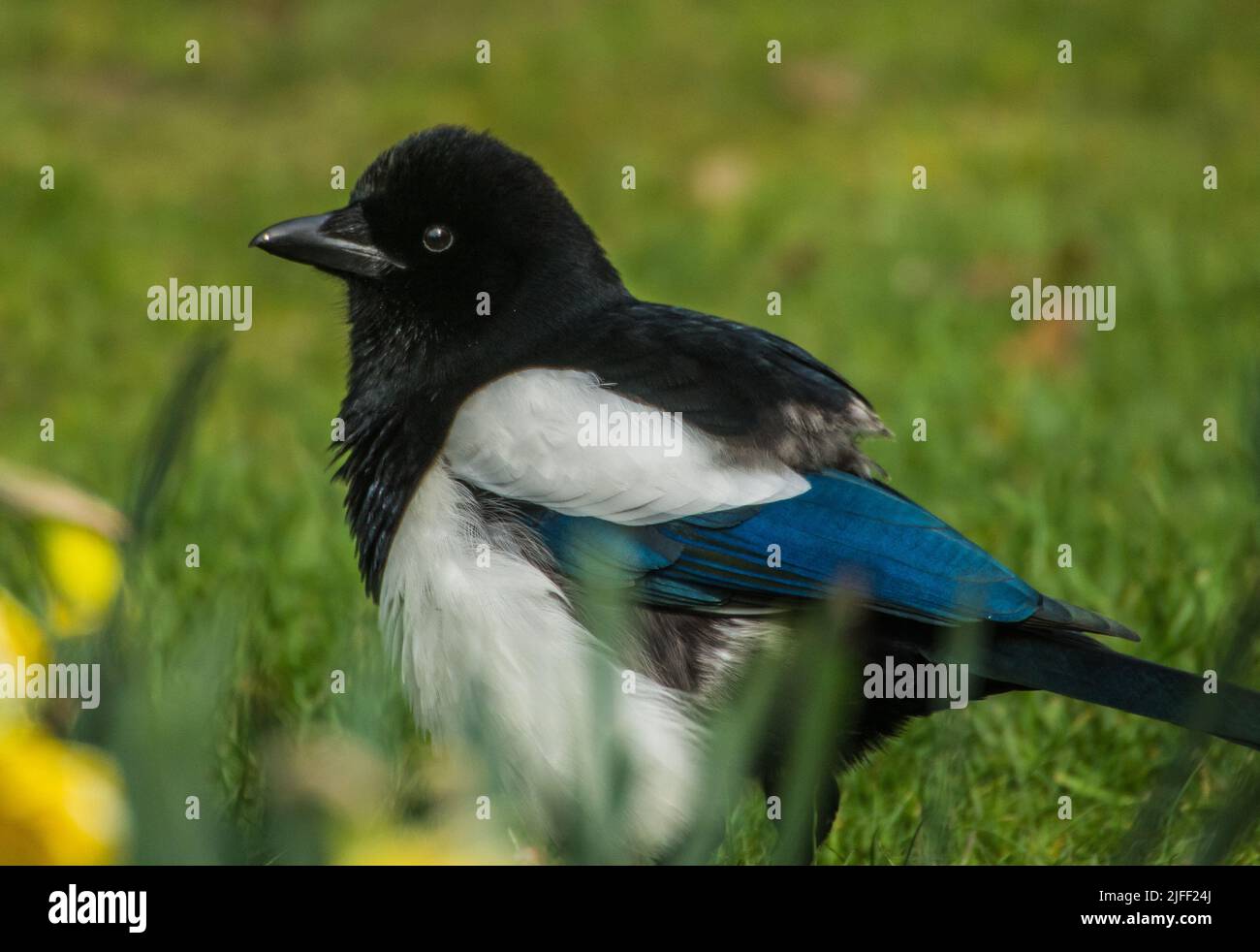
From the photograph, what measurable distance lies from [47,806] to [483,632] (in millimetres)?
1469

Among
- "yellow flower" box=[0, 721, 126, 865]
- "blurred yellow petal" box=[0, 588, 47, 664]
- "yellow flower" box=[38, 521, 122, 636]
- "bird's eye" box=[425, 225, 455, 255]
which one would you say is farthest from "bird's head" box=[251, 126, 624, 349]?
"yellow flower" box=[0, 721, 126, 865]

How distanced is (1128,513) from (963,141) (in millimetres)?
3040

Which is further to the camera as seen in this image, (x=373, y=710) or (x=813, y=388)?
(x=813, y=388)

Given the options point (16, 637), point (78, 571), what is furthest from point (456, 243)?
point (16, 637)

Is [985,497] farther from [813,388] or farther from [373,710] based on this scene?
[373,710]

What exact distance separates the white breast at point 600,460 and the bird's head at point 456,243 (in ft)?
0.84

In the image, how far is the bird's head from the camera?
245cm

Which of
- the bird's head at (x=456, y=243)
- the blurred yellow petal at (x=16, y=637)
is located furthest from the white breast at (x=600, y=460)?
the blurred yellow petal at (x=16, y=637)

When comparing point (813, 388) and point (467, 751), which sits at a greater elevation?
point (813, 388)

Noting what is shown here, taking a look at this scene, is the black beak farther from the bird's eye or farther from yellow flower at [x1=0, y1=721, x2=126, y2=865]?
yellow flower at [x1=0, y1=721, x2=126, y2=865]
